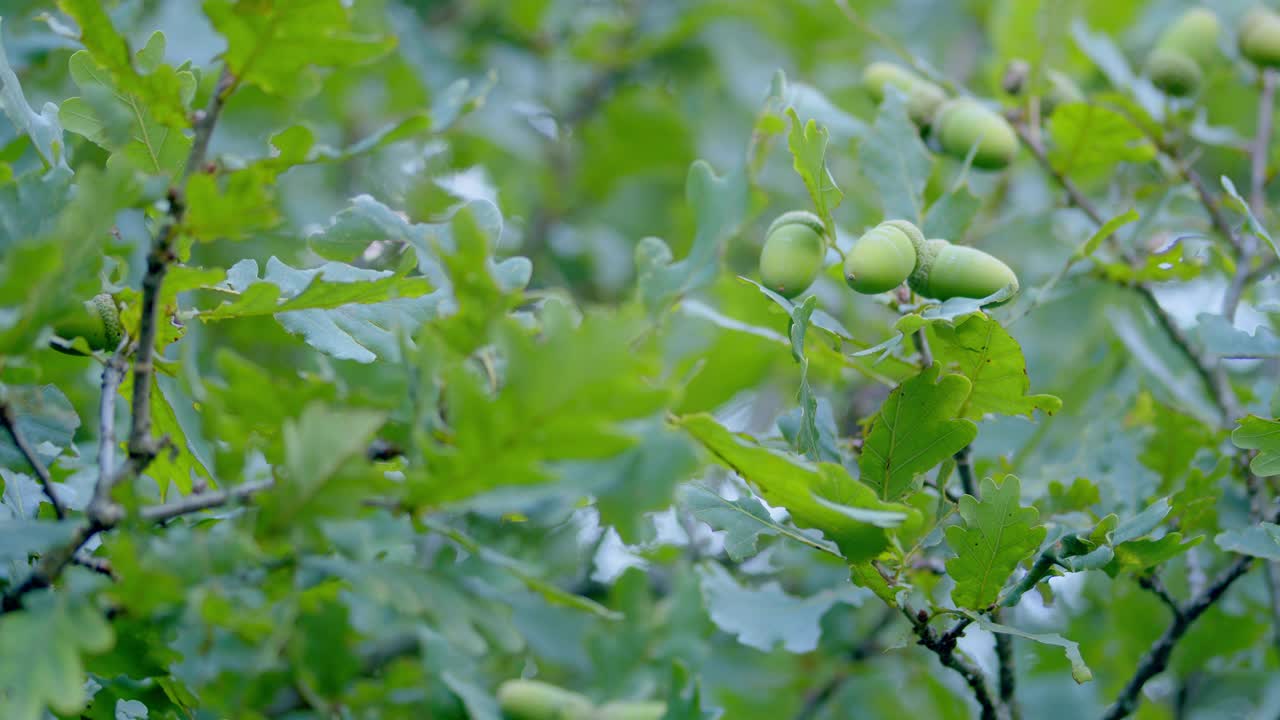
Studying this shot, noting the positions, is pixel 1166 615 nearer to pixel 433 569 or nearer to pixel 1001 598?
pixel 1001 598

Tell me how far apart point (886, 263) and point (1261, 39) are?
94cm

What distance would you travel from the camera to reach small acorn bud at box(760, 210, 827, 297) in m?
0.99

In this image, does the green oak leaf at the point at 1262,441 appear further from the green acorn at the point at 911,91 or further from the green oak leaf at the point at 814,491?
the green acorn at the point at 911,91

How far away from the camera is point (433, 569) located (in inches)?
29.4

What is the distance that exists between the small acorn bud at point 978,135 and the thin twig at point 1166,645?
0.48 metres

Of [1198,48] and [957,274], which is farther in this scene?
[1198,48]

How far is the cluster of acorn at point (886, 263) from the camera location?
959 mm

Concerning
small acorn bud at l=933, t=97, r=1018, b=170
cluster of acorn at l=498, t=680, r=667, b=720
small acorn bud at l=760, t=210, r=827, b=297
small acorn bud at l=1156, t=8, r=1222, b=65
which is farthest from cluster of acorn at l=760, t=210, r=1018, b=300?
small acorn bud at l=1156, t=8, r=1222, b=65

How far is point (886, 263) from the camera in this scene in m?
0.96

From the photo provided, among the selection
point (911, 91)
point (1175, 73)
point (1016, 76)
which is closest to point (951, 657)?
point (911, 91)

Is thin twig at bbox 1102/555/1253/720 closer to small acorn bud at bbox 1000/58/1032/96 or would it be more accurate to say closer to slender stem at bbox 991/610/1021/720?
slender stem at bbox 991/610/1021/720

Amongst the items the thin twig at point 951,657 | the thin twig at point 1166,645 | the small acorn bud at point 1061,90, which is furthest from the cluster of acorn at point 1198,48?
the thin twig at point 951,657

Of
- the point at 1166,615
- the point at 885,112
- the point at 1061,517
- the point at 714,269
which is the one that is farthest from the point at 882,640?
the point at 714,269

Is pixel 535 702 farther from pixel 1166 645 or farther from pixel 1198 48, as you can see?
pixel 1198 48
